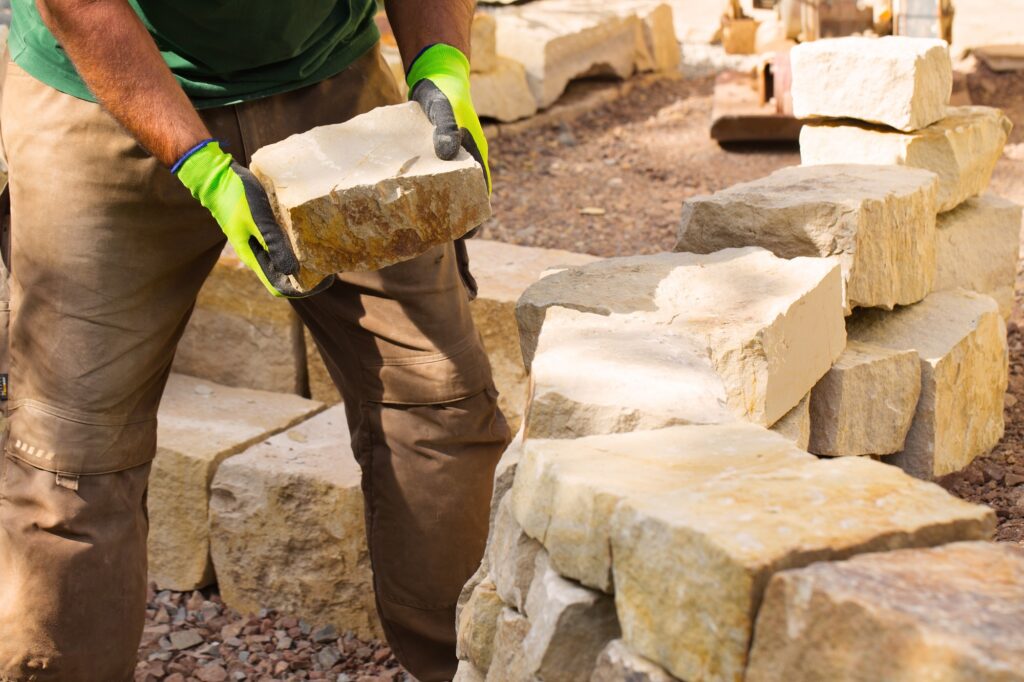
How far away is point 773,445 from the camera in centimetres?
182

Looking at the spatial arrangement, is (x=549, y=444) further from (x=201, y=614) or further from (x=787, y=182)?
(x=201, y=614)

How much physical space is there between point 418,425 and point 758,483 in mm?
1182

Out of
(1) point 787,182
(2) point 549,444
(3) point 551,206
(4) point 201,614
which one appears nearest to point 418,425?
(2) point 549,444

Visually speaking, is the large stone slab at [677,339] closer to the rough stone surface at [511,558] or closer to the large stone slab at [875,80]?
the rough stone surface at [511,558]

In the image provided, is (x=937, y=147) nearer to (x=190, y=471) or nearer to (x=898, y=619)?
(x=190, y=471)

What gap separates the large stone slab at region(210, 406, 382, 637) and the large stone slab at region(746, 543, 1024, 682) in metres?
2.14

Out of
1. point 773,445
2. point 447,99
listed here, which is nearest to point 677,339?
point 773,445

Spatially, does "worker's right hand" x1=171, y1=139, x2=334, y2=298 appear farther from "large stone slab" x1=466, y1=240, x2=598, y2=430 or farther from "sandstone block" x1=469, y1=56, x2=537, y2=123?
"sandstone block" x1=469, y1=56, x2=537, y2=123

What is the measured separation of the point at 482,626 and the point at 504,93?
5.17 metres

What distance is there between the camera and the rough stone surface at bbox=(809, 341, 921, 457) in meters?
2.85

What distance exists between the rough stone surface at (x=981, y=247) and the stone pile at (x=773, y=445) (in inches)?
0.7

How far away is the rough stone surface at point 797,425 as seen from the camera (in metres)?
2.62

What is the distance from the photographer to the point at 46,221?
2.52m

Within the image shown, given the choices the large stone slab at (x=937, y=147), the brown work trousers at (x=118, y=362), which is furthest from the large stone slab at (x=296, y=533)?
the large stone slab at (x=937, y=147)
